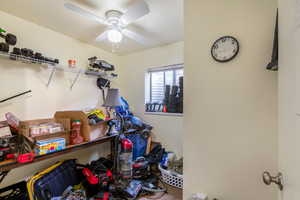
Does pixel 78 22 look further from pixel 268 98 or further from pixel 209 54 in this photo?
pixel 268 98

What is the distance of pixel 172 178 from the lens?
2.02 m

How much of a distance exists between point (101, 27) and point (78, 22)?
319 mm

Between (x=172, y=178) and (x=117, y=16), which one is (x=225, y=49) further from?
(x=172, y=178)

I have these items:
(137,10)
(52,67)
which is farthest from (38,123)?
(137,10)

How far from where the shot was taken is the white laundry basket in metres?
1.96

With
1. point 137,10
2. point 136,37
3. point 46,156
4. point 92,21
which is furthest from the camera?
point 136,37

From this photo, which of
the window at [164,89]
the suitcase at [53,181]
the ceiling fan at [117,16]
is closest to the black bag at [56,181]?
the suitcase at [53,181]

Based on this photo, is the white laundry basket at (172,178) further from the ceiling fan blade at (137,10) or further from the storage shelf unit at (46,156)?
the ceiling fan blade at (137,10)

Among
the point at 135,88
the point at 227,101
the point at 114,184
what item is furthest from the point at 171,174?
the point at 135,88

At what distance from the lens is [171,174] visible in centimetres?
203

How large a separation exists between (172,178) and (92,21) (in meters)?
2.53

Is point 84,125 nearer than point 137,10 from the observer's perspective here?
No

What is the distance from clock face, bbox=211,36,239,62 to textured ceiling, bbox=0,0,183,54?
82 cm

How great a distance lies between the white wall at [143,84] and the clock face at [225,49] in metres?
1.51
